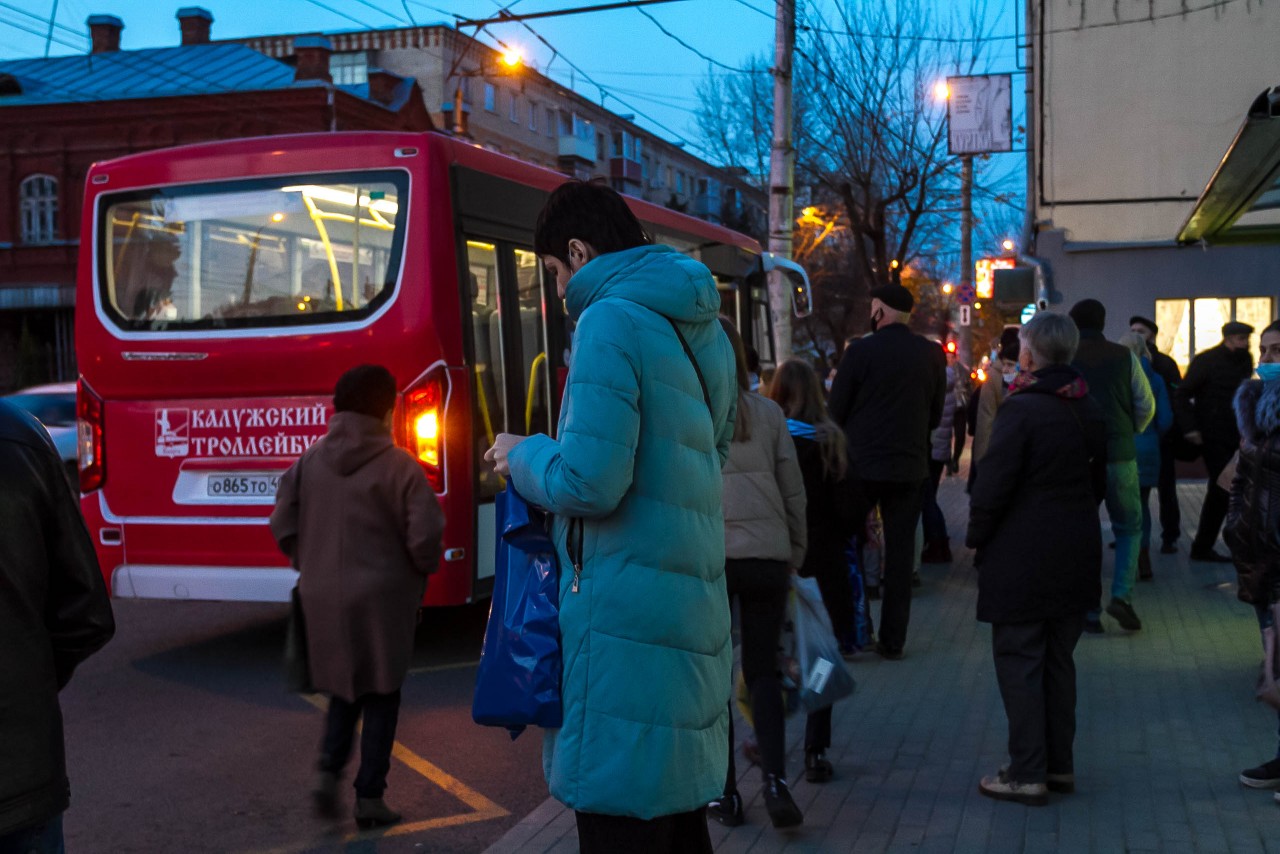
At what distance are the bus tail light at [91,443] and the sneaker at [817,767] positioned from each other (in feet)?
15.4

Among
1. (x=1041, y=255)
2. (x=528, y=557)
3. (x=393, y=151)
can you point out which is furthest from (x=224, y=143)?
(x=1041, y=255)

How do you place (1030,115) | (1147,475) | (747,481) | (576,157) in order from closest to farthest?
1. (747,481)
2. (1147,475)
3. (1030,115)
4. (576,157)

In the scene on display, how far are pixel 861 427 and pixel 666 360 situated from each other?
15.8ft

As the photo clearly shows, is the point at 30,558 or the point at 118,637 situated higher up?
the point at 30,558

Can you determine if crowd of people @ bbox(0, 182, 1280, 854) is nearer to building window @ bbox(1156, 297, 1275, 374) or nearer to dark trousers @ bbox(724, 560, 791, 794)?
dark trousers @ bbox(724, 560, 791, 794)

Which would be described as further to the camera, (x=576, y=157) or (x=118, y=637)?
(x=576, y=157)

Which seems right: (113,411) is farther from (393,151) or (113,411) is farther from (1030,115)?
(1030,115)

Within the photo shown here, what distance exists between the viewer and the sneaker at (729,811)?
15.8ft

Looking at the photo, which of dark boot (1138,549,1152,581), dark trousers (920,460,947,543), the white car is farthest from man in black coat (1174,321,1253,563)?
the white car

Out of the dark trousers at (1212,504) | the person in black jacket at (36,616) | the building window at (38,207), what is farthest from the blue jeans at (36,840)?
the building window at (38,207)

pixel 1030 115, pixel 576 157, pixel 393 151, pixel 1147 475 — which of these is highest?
pixel 576 157

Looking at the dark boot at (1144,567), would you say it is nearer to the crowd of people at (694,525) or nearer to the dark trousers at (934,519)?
the crowd of people at (694,525)

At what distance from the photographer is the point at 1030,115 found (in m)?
21.4

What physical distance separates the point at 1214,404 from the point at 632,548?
894cm
